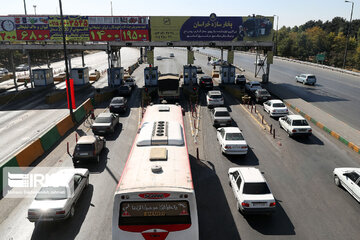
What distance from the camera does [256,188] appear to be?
12789 mm

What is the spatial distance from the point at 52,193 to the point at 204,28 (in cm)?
3522

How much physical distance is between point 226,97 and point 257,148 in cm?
1827

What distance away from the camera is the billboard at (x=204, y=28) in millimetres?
41562

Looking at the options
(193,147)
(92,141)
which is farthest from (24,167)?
(193,147)

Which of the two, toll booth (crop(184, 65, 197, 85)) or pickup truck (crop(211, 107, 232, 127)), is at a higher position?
toll booth (crop(184, 65, 197, 85))

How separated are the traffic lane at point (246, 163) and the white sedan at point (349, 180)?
143 inches

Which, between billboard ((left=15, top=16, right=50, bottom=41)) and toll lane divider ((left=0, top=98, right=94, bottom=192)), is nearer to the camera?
toll lane divider ((left=0, top=98, right=94, bottom=192))

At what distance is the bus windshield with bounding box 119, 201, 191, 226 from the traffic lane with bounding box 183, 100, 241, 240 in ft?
12.0

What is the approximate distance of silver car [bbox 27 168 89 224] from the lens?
11.7 meters

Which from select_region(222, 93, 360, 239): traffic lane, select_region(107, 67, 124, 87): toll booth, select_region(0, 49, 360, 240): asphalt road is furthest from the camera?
select_region(107, 67, 124, 87): toll booth

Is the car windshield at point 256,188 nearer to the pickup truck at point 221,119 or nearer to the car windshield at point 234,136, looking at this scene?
the car windshield at point 234,136

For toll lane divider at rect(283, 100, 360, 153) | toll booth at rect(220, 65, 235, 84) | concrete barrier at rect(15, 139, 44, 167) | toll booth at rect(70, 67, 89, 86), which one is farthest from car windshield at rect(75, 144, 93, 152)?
toll booth at rect(220, 65, 235, 84)

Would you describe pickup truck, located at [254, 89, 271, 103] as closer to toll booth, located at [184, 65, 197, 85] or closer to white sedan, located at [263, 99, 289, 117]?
white sedan, located at [263, 99, 289, 117]

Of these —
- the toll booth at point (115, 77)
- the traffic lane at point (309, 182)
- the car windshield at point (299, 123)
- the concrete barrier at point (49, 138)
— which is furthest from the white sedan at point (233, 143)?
the toll booth at point (115, 77)
